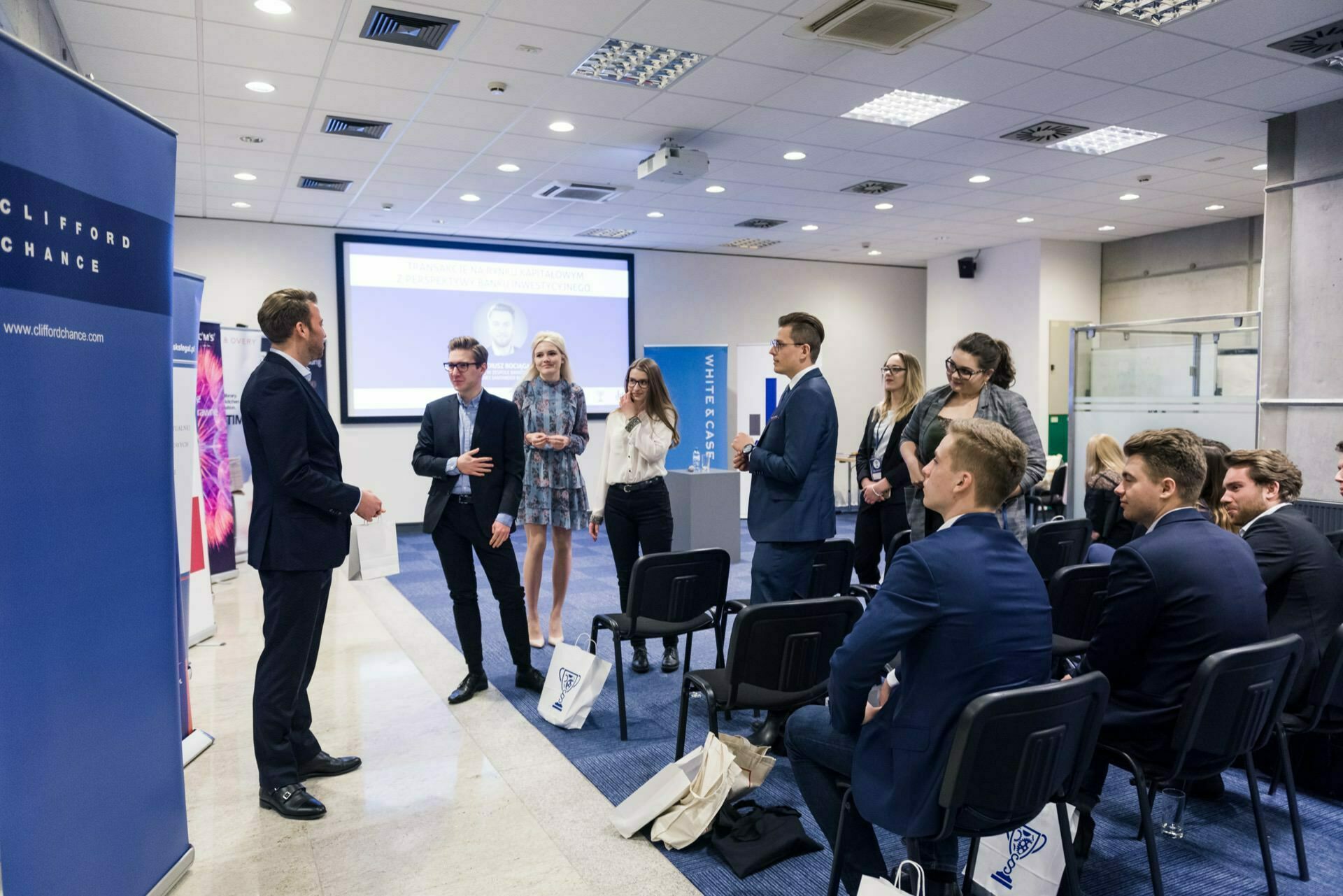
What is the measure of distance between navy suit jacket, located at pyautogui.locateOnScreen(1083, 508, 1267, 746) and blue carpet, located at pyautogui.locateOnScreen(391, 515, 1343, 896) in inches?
20.9

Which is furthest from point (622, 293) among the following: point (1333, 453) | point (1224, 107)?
point (1333, 453)

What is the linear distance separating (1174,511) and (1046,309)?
8400 mm

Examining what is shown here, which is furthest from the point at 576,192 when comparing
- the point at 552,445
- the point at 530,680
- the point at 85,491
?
the point at 85,491

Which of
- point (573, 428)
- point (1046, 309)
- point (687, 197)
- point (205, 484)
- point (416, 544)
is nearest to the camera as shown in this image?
point (573, 428)

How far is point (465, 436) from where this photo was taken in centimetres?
375

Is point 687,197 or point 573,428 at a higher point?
point 687,197

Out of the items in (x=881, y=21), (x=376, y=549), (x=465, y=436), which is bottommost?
(x=376, y=549)

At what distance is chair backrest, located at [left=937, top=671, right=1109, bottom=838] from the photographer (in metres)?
1.68

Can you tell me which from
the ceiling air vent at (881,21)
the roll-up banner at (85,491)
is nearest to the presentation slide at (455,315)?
the ceiling air vent at (881,21)

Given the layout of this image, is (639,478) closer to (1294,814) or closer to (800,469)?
(800,469)

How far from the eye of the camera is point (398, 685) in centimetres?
404

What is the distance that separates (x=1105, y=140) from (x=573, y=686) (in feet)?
17.7

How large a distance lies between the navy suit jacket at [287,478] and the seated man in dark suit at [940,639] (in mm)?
1680

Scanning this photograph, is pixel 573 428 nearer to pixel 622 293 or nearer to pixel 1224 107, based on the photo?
pixel 1224 107
